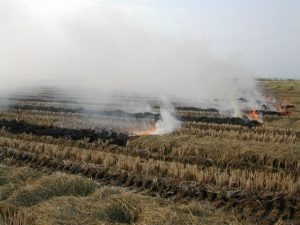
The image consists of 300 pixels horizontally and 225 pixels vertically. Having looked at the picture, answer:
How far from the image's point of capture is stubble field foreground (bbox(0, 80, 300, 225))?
899 cm

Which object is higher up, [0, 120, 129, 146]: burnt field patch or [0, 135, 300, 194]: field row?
[0, 120, 129, 146]: burnt field patch

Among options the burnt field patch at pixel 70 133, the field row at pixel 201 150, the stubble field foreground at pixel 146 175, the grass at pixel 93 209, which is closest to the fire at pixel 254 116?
the stubble field foreground at pixel 146 175

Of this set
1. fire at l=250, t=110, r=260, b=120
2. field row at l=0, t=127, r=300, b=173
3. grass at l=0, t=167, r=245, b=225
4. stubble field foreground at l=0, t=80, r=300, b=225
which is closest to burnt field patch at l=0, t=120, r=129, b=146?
stubble field foreground at l=0, t=80, r=300, b=225

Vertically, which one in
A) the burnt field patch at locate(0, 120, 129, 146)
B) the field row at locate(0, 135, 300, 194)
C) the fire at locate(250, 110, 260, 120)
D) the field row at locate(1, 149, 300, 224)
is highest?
the fire at locate(250, 110, 260, 120)

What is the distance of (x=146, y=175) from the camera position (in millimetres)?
13680

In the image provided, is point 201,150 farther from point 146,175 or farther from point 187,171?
point 146,175

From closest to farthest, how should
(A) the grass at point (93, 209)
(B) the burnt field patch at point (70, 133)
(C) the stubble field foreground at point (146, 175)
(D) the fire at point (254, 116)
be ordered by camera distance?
(A) the grass at point (93, 209), (C) the stubble field foreground at point (146, 175), (B) the burnt field patch at point (70, 133), (D) the fire at point (254, 116)

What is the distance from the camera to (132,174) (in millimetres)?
13773

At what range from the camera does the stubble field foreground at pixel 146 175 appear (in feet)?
29.5

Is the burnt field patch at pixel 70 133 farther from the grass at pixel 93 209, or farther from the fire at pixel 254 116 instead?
the fire at pixel 254 116

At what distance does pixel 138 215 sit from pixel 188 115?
23592mm

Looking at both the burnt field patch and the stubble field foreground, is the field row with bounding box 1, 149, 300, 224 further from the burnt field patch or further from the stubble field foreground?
the burnt field patch

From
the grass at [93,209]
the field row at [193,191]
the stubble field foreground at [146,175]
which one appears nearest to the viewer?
the grass at [93,209]

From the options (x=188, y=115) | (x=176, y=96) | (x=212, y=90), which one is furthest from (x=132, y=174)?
(x=176, y=96)
